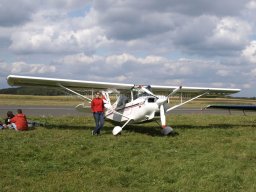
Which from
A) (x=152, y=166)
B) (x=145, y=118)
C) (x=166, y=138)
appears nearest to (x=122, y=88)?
(x=145, y=118)

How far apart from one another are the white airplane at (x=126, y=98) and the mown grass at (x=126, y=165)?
76.5 inches

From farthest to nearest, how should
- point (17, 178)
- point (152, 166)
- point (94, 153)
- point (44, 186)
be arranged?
point (94, 153) → point (152, 166) → point (17, 178) → point (44, 186)

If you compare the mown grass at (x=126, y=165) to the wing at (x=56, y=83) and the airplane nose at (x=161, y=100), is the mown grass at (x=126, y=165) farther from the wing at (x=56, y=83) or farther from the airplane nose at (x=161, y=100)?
the wing at (x=56, y=83)

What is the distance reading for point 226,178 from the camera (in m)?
7.02

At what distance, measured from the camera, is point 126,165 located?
8133mm

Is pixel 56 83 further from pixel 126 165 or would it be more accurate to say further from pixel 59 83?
pixel 126 165

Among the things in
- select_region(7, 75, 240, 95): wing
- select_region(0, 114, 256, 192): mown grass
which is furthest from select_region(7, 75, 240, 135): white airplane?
select_region(0, 114, 256, 192): mown grass

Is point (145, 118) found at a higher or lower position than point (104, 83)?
lower

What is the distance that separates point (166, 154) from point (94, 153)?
6.17 ft

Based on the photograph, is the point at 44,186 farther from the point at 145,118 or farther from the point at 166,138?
the point at 145,118

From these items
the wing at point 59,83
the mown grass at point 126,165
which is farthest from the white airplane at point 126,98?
the mown grass at point 126,165

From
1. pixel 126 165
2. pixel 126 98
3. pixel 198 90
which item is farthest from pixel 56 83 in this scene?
pixel 126 165

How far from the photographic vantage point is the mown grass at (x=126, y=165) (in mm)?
6602

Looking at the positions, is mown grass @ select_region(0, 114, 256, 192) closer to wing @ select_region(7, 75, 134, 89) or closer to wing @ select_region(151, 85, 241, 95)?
wing @ select_region(7, 75, 134, 89)
